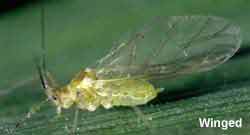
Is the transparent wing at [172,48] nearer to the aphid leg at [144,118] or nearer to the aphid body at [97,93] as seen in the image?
the aphid body at [97,93]

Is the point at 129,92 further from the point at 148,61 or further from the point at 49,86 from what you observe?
the point at 49,86

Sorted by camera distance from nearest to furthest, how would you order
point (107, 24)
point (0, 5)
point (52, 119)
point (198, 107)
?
point (198, 107), point (52, 119), point (107, 24), point (0, 5)

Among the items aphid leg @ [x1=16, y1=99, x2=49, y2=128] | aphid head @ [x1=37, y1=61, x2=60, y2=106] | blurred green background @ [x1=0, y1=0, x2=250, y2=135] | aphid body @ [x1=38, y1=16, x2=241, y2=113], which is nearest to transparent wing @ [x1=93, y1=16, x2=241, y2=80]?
aphid body @ [x1=38, y1=16, x2=241, y2=113]

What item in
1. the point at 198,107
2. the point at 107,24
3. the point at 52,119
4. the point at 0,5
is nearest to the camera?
the point at 198,107

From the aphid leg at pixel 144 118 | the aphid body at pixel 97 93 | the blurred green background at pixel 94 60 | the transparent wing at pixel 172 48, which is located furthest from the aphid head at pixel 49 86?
the aphid leg at pixel 144 118

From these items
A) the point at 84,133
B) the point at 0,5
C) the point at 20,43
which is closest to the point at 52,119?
the point at 84,133

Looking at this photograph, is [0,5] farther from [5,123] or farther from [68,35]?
[5,123]

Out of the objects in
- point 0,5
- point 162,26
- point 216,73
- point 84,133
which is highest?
point 0,5
